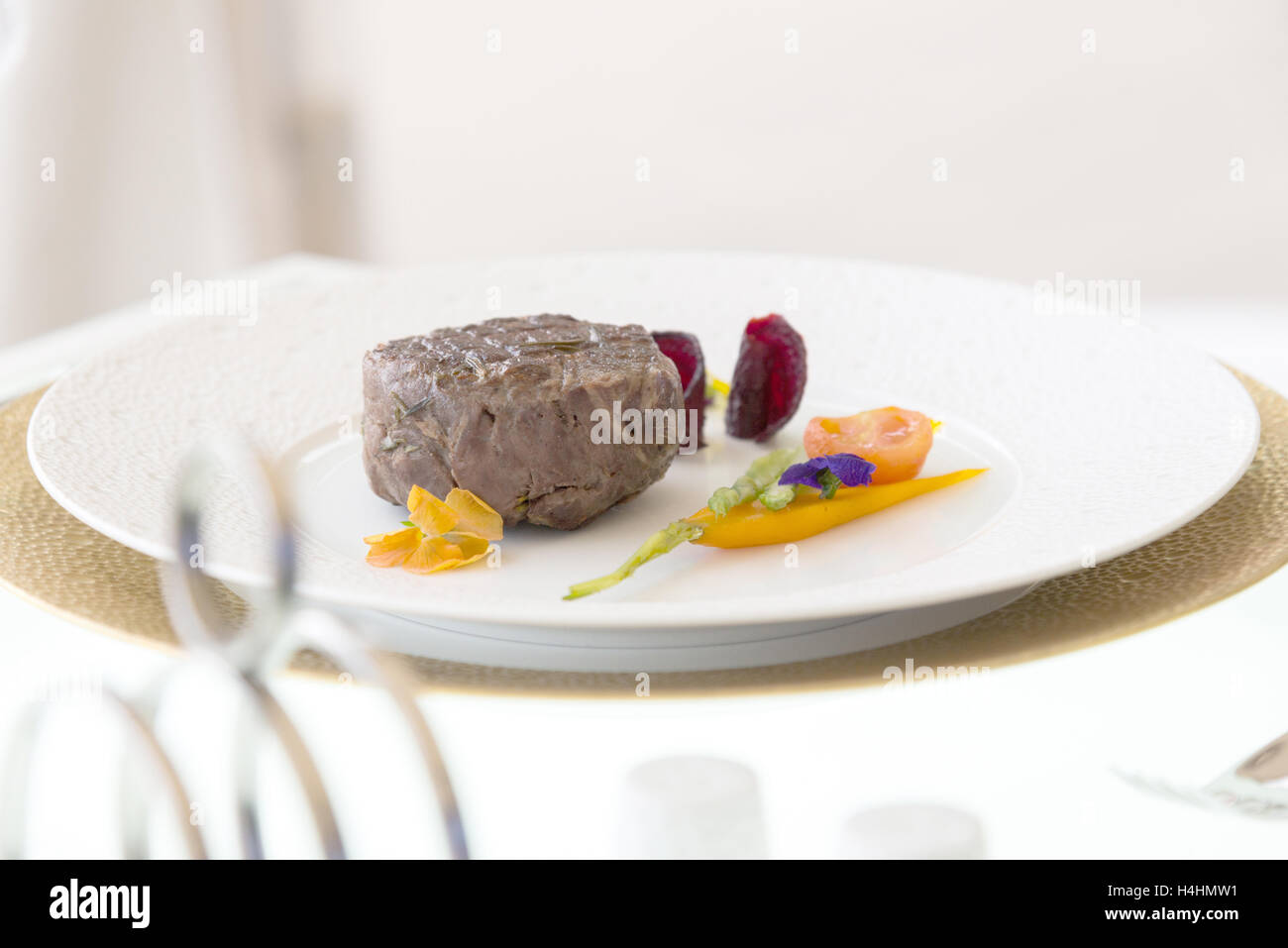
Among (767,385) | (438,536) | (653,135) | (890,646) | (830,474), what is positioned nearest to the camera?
(890,646)

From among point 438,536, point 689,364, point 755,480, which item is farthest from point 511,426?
point 689,364

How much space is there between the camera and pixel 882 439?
1388 millimetres

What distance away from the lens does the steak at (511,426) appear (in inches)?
48.9

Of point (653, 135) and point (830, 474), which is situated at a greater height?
point (653, 135)

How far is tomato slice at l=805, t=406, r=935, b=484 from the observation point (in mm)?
1367

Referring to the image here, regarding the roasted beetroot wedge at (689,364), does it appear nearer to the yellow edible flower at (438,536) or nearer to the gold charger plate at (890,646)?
the yellow edible flower at (438,536)

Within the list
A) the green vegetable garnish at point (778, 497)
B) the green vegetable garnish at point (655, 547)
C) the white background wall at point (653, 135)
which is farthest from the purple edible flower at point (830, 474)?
the white background wall at point (653, 135)

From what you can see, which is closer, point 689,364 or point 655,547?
point 655,547

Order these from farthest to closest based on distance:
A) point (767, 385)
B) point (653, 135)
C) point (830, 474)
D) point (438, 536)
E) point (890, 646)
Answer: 1. point (653, 135)
2. point (767, 385)
3. point (830, 474)
4. point (438, 536)
5. point (890, 646)

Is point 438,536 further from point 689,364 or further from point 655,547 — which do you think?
point 689,364

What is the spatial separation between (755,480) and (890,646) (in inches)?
16.2

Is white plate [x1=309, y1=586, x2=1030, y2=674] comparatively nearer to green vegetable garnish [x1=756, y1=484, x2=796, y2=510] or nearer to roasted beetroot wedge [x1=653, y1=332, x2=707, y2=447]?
green vegetable garnish [x1=756, y1=484, x2=796, y2=510]

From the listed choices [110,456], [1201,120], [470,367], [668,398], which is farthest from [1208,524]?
[1201,120]

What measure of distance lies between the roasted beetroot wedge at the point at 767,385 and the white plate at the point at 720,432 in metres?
0.03
